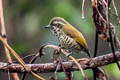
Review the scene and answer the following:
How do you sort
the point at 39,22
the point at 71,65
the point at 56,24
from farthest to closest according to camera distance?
the point at 39,22, the point at 56,24, the point at 71,65

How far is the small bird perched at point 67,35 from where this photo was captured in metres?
2.59

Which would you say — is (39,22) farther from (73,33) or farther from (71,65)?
(71,65)

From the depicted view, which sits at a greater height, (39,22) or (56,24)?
(56,24)

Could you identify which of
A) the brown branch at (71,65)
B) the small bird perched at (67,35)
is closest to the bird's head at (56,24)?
the small bird perched at (67,35)

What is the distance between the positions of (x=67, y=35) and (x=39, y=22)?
1.71 meters

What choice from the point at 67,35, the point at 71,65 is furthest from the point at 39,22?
the point at 71,65

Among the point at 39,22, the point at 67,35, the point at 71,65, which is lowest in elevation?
the point at 39,22

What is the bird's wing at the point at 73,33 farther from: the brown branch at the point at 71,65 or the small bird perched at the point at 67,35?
the brown branch at the point at 71,65

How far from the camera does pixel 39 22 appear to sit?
4.40 meters

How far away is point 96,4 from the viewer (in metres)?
1.52

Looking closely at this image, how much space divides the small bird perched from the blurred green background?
2.78ft

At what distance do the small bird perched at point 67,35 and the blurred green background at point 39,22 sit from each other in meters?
0.85

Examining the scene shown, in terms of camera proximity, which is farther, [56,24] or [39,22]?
[39,22]

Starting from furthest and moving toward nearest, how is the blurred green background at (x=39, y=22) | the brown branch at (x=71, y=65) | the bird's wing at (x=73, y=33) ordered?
the blurred green background at (x=39, y=22) → the bird's wing at (x=73, y=33) → the brown branch at (x=71, y=65)
